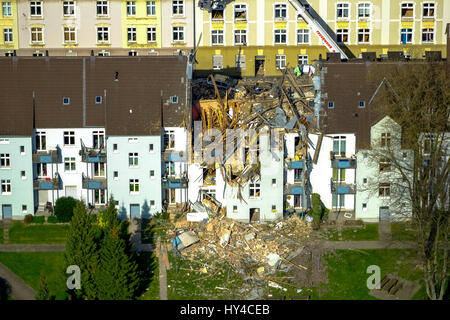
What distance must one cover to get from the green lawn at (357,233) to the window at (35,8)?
3880cm

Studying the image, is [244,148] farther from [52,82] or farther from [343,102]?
[52,82]

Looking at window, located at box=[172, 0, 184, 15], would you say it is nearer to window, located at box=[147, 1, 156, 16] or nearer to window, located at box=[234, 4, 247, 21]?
window, located at box=[147, 1, 156, 16]

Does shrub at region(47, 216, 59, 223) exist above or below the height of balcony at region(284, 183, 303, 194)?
below

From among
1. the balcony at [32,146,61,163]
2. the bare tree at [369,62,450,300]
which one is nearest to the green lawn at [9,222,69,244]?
the balcony at [32,146,61,163]

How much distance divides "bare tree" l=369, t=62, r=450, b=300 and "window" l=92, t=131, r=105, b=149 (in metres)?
20.2

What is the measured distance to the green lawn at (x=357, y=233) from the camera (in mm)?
87812

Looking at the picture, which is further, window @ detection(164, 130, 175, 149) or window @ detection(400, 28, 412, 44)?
window @ detection(400, 28, 412, 44)

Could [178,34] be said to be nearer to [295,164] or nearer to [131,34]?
[131,34]

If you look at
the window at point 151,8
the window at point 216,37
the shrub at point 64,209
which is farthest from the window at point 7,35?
the shrub at point 64,209

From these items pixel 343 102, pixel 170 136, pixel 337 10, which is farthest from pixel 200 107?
pixel 337 10

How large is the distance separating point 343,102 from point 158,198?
15802 mm

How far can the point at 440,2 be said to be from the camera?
110812 mm

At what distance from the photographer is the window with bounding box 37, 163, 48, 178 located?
91.7m

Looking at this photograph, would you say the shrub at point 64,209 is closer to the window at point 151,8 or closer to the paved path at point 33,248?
the paved path at point 33,248
